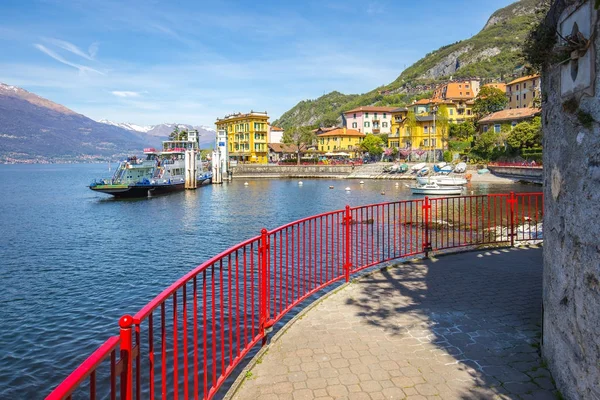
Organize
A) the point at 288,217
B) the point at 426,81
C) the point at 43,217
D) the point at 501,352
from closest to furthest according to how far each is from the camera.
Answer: the point at 501,352
the point at 288,217
the point at 43,217
the point at 426,81

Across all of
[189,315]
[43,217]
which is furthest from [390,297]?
[43,217]

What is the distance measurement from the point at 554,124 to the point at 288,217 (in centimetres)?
2835

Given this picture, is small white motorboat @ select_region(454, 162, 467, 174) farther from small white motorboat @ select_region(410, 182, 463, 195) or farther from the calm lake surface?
the calm lake surface

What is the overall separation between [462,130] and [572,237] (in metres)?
88.5

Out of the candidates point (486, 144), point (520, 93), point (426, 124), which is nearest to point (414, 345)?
point (486, 144)

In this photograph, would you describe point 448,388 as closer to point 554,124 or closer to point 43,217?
point 554,124

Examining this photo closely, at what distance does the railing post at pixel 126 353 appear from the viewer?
2568 millimetres

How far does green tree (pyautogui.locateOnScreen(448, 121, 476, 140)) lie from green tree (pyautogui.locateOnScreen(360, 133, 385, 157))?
15.8 metres

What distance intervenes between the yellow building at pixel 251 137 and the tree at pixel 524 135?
59389 mm

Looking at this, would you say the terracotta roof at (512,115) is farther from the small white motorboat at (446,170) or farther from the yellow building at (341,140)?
the yellow building at (341,140)

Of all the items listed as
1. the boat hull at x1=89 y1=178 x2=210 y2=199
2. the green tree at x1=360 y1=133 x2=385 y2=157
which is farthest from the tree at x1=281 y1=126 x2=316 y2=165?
Result: the boat hull at x1=89 y1=178 x2=210 y2=199

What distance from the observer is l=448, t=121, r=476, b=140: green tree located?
85.0 m

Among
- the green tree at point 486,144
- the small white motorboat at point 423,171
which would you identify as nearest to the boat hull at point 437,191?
the small white motorboat at point 423,171

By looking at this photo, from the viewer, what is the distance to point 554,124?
4426 mm
